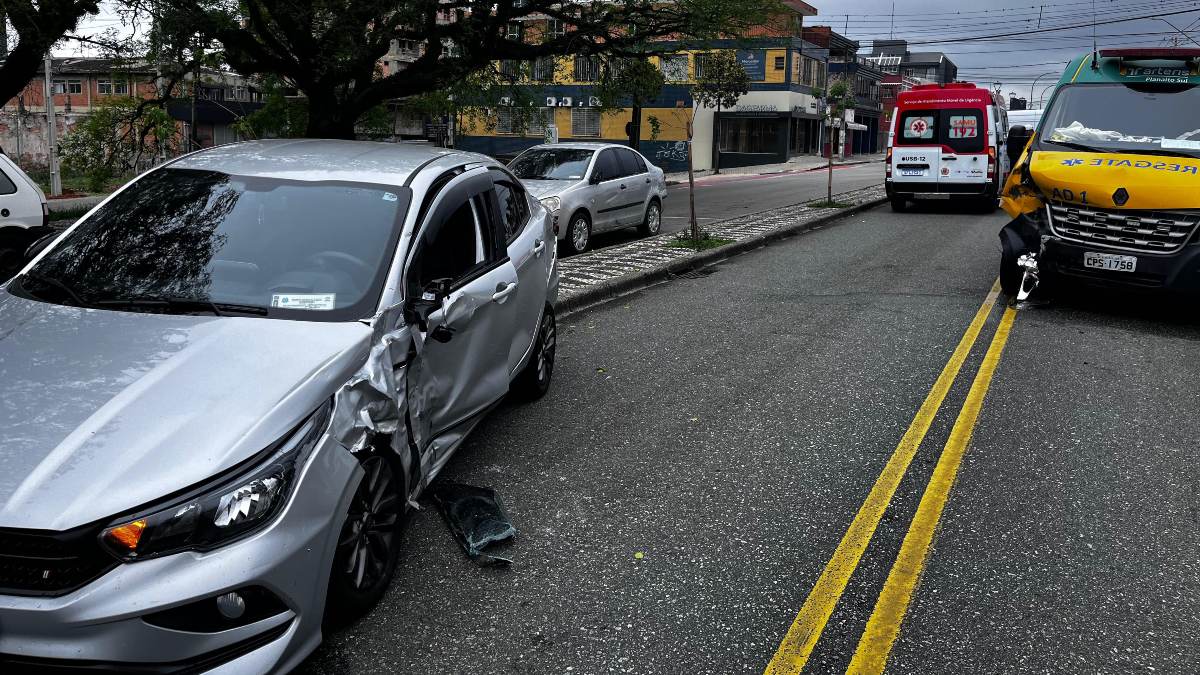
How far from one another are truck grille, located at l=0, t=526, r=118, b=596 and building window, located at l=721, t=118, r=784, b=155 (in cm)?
5693

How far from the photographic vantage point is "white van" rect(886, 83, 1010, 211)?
18.9 m

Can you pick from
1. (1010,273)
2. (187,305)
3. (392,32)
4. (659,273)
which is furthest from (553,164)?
(187,305)

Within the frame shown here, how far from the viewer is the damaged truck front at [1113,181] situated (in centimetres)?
789

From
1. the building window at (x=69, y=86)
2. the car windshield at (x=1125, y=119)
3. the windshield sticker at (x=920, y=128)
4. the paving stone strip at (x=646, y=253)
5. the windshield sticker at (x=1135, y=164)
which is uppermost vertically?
the building window at (x=69, y=86)

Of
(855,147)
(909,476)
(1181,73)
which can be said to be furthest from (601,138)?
(909,476)

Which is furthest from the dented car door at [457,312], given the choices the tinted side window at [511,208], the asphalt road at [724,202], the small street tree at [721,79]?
the small street tree at [721,79]

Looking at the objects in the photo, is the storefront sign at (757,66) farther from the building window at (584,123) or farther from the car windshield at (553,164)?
the car windshield at (553,164)

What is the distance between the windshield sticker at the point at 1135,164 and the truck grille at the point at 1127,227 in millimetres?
402

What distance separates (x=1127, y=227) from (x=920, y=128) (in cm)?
1196

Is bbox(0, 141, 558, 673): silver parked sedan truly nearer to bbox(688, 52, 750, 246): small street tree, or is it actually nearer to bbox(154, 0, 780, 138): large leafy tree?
bbox(154, 0, 780, 138): large leafy tree

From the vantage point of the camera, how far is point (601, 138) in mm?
58125

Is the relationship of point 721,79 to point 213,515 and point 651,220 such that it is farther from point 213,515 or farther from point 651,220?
point 213,515

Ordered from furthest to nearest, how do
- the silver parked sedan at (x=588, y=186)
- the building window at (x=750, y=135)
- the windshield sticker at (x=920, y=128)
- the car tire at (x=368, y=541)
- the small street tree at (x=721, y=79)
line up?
the building window at (x=750, y=135), the small street tree at (x=721, y=79), the windshield sticker at (x=920, y=128), the silver parked sedan at (x=588, y=186), the car tire at (x=368, y=541)

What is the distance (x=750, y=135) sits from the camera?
58.0 meters
